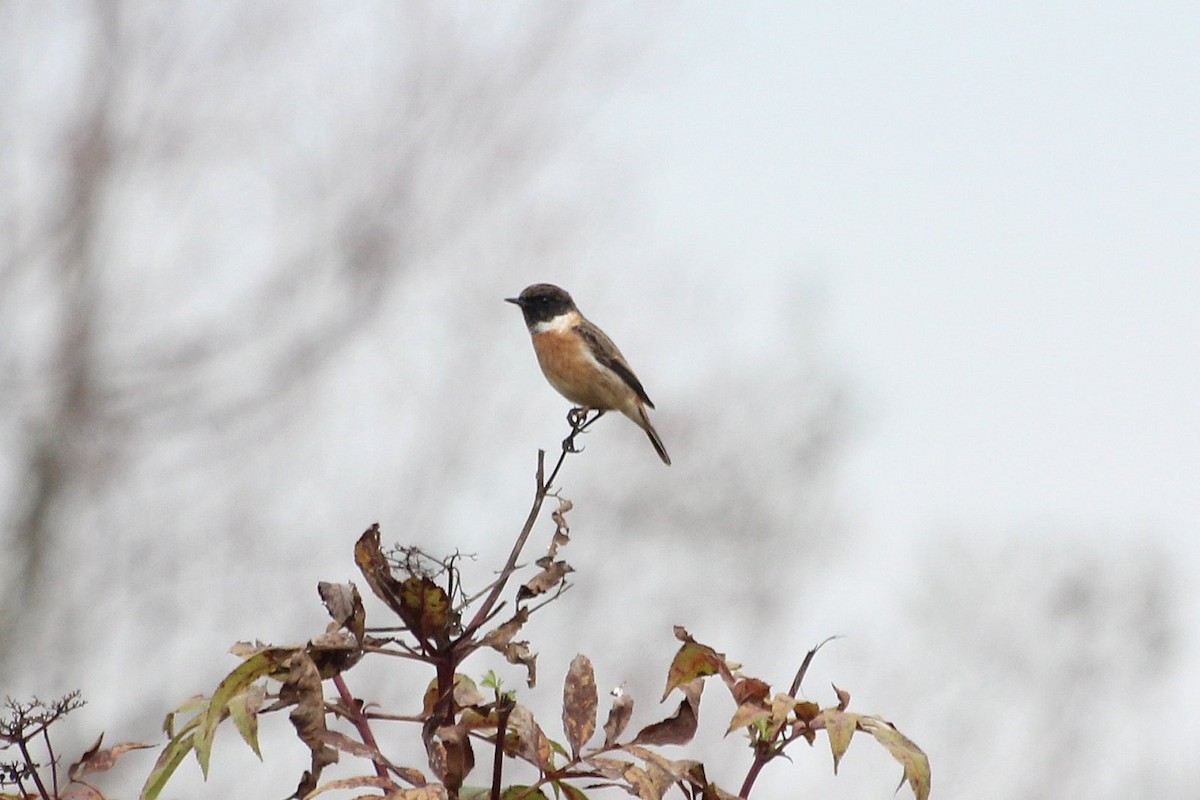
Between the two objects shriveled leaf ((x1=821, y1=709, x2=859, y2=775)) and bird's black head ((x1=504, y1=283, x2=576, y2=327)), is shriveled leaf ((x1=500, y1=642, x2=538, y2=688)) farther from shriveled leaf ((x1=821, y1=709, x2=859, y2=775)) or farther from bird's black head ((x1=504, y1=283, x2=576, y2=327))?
bird's black head ((x1=504, y1=283, x2=576, y2=327))

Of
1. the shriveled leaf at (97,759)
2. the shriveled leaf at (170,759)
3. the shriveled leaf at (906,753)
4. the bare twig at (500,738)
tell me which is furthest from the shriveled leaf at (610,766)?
the shriveled leaf at (97,759)

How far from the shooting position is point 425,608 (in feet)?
5.43

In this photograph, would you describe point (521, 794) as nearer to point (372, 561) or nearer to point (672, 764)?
point (672, 764)

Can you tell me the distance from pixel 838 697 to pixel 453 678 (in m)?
0.47

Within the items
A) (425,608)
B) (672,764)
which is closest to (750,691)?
(672,764)

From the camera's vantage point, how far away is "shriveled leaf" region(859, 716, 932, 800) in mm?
1755

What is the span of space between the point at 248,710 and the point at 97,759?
0.93 feet

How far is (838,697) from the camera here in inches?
73.3

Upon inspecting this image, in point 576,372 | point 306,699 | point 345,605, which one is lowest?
point 306,699

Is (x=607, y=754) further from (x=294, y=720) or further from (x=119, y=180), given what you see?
(x=119, y=180)

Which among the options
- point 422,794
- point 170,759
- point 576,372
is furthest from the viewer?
point 576,372

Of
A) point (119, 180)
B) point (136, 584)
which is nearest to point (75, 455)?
point (136, 584)

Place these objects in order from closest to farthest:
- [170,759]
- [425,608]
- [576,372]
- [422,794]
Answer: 1. [422,794]
2. [425,608]
3. [170,759]
4. [576,372]

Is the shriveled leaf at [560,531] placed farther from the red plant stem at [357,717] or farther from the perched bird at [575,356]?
the perched bird at [575,356]
